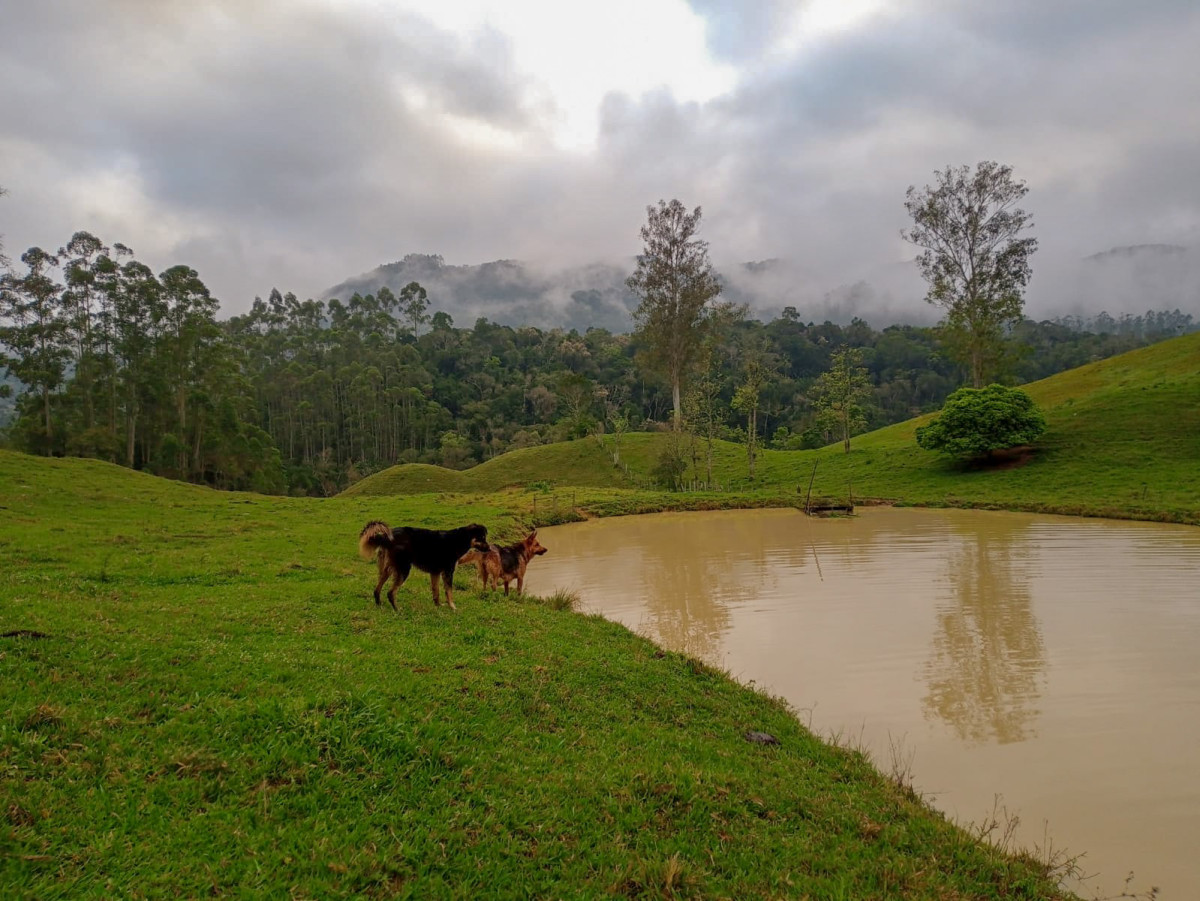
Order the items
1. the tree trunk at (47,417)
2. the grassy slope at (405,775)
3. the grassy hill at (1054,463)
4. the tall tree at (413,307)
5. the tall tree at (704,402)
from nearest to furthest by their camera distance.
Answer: the grassy slope at (405,775)
the grassy hill at (1054,463)
the tree trunk at (47,417)
the tall tree at (704,402)
the tall tree at (413,307)

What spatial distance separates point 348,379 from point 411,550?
84398mm

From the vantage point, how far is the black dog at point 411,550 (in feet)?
29.6

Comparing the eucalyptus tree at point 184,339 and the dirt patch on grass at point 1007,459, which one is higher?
the eucalyptus tree at point 184,339

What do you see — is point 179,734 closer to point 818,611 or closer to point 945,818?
point 945,818

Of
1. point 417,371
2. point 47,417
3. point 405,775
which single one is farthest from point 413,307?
point 405,775

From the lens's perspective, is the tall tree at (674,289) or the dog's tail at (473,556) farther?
the tall tree at (674,289)

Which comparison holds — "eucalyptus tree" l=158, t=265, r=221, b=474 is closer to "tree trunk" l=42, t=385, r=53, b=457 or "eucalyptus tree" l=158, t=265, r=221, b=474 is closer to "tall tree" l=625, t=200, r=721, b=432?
"tree trunk" l=42, t=385, r=53, b=457

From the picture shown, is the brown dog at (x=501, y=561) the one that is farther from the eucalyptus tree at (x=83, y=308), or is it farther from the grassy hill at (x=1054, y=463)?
the eucalyptus tree at (x=83, y=308)

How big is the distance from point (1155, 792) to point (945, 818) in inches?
90.8

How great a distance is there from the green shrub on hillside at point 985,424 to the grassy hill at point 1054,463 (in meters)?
1.48

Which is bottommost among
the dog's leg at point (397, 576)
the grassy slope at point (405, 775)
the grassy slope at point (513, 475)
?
the grassy slope at point (405, 775)

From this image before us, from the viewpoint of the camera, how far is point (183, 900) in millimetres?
3148

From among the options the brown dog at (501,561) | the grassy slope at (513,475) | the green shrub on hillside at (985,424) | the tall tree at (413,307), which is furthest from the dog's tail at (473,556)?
the tall tree at (413,307)

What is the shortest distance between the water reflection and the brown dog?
24.9 ft
